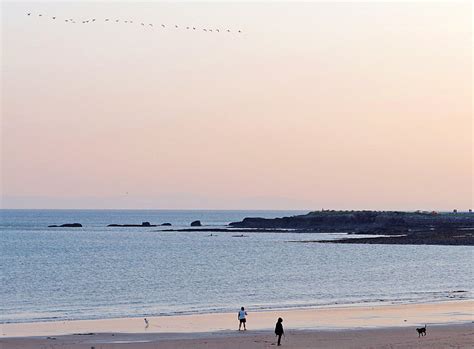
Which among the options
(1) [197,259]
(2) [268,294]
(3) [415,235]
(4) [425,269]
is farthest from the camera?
(3) [415,235]

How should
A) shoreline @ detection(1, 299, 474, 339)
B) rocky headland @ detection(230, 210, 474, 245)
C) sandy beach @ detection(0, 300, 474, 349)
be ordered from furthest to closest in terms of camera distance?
rocky headland @ detection(230, 210, 474, 245)
shoreline @ detection(1, 299, 474, 339)
sandy beach @ detection(0, 300, 474, 349)

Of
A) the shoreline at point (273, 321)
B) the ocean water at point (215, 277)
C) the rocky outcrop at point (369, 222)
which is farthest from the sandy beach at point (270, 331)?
the rocky outcrop at point (369, 222)

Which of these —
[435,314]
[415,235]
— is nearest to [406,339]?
[435,314]

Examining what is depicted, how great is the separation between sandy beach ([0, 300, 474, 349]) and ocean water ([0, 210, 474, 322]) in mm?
3514

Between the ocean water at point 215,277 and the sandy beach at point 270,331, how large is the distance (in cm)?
351

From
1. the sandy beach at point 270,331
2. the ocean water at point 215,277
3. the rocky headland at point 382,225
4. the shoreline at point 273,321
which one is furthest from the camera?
the rocky headland at point 382,225

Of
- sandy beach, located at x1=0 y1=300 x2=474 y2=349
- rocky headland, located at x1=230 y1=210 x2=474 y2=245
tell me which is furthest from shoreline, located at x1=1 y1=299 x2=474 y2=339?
rocky headland, located at x1=230 y1=210 x2=474 y2=245

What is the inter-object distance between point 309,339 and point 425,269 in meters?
39.8

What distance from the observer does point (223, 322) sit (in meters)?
38.0

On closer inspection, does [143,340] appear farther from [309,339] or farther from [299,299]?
[299,299]

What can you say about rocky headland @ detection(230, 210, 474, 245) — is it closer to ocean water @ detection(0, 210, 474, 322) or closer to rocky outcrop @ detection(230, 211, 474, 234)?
rocky outcrop @ detection(230, 211, 474, 234)

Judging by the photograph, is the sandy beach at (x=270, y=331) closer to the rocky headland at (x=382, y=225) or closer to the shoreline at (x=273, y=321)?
the shoreline at (x=273, y=321)

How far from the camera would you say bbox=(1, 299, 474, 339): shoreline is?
35.2 metres

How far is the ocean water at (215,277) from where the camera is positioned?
4694 centimetres
